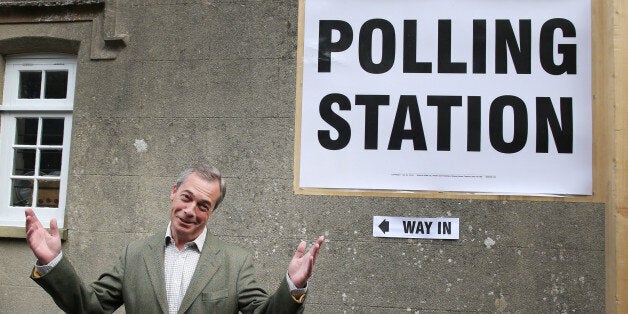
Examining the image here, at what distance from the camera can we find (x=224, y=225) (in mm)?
4895

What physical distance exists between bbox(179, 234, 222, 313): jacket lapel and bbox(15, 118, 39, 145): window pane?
10.8 ft

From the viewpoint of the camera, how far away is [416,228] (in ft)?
15.6

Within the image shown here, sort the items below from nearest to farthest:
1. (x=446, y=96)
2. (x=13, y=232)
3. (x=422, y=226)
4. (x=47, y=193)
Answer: (x=422, y=226), (x=446, y=96), (x=13, y=232), (x=47, y=193)

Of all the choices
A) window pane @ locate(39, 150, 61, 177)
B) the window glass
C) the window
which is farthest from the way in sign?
the window glass

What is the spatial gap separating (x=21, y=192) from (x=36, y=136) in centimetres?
55

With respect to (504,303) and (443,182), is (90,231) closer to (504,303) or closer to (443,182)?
(443,182)

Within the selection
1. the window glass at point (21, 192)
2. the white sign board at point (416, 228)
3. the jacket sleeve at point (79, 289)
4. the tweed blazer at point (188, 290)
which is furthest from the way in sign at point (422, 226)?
the window glass at point (21, 192)

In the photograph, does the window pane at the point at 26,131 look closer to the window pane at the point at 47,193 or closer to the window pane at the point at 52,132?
the window pane at the point at 52,132

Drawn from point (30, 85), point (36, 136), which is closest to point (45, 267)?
point (36, 136)

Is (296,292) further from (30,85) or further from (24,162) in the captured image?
(30,85)

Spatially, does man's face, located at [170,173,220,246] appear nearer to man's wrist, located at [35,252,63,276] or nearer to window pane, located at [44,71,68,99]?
man's wrist, located at [35,252,63,276]

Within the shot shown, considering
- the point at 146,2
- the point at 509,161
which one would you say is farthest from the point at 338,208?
the point at 146,2

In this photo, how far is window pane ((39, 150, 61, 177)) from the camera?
17.9 ft

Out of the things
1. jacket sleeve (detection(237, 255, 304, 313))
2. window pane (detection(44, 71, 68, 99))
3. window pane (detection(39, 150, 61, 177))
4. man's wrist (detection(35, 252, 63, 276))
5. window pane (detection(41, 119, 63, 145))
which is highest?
window pane (detection(44, 71, 68, 99))
